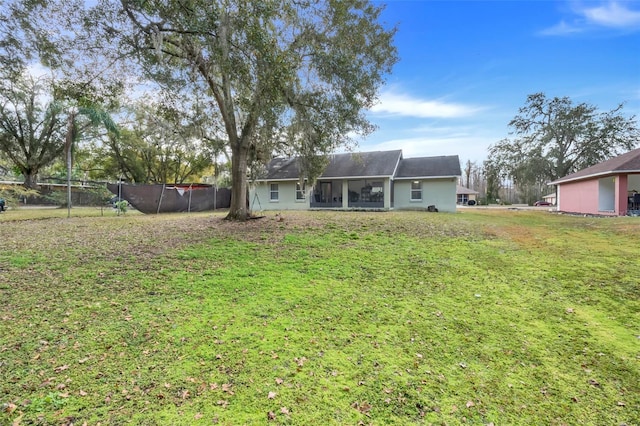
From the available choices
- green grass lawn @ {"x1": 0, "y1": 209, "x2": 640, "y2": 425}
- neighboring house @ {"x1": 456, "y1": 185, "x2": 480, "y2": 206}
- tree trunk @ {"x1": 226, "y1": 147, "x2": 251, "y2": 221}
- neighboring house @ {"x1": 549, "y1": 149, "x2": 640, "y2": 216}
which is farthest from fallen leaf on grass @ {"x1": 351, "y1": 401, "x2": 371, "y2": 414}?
neighboring house @ {"x1": 456, "y1": 185, "x2": 480, "y2": 206}

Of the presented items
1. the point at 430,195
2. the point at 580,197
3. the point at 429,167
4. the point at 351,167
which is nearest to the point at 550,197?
the point at 580,197

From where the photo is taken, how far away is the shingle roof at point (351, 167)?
2092 centimetres

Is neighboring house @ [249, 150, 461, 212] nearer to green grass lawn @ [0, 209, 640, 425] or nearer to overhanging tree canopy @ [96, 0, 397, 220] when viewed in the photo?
A: overhanging tree canopy @ [96, 0, 397, 220]

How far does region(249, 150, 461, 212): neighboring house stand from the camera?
2036 centimetres

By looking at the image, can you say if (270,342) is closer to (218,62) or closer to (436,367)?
(436,367)

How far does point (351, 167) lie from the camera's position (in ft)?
73.5

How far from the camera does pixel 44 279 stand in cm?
486

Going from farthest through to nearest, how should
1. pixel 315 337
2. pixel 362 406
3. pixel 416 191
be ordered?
pixel 416 191 → pixel 315 337 → pixel 362 406

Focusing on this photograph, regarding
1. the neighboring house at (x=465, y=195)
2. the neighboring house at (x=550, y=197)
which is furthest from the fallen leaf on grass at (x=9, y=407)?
the neighboring house at (x=550, y=197)

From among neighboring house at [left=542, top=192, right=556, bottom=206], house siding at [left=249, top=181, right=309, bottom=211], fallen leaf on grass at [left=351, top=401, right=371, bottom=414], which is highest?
neighboring house at [left=542, top=192, right=556, bottom=206]

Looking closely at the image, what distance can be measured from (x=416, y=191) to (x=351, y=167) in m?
4.87

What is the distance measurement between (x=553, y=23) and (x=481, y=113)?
10340 millimetres

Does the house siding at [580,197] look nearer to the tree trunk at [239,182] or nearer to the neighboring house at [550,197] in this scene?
the tree trunk at [239,182]

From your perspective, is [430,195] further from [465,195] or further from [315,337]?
[465,195]
